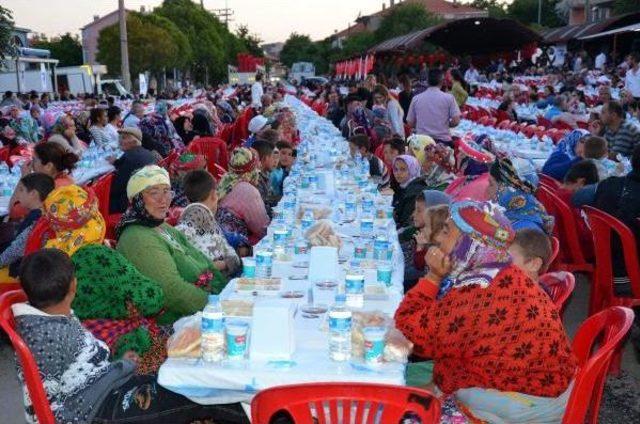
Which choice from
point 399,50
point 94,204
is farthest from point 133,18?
point 94,204

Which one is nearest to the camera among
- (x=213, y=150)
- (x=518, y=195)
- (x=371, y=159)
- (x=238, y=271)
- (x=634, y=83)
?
(x=518, y=195)

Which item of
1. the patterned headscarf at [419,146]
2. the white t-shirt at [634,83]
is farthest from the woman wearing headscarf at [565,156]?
the white t-shirt at [634,83]

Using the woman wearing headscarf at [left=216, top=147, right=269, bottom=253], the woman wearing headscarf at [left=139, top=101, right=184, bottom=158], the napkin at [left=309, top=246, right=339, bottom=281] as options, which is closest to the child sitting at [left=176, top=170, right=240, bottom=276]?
the woman wearing headscarf at [left=216, top=147, right=269, bottom=253]

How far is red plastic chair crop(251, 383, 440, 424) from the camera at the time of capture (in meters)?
2.08

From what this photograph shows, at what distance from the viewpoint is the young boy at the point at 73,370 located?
2764 mm

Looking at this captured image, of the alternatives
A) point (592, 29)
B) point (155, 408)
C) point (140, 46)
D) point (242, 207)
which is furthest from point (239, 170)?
point (140, 46)

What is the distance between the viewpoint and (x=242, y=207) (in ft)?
18.8

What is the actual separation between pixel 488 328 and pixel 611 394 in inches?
89.1

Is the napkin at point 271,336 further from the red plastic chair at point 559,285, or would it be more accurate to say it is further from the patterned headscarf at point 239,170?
the patterned headscarf at point 239,170

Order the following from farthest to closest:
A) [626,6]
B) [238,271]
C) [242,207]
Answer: [626,6] < [242,207] < [238,271]

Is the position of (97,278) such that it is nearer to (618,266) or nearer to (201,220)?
(201,220)

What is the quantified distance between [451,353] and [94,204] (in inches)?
80.9

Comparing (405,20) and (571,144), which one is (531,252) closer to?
(571,144)

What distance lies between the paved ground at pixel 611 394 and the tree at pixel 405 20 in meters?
57.8
